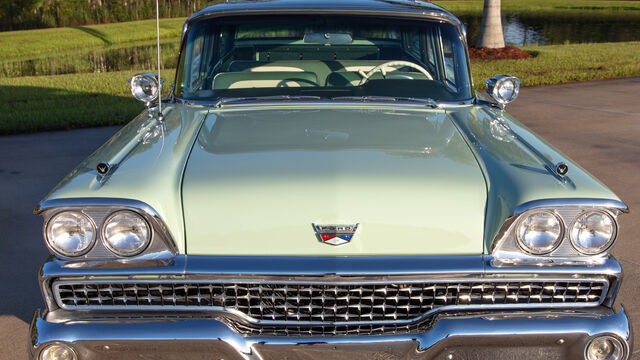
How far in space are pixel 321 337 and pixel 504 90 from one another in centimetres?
206

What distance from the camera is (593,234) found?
234 centimetres

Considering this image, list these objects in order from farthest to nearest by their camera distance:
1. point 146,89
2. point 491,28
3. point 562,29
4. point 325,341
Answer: point 562,29 → point 491,28 → point 146,89 → point 325,341

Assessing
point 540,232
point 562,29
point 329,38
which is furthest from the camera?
point 562,29

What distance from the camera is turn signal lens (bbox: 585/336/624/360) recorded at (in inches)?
90.4

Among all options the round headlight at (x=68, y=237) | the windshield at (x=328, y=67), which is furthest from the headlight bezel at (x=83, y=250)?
the windshield at (x=328, y=67)

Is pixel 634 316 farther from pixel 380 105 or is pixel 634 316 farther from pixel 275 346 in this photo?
pixel 275 346

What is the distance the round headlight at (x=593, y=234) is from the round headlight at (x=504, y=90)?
1.43 m

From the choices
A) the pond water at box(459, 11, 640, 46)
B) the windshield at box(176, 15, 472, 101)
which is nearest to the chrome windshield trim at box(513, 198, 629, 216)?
the windshield at box(176, 15, 472, 101)

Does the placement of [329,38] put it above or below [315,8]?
below

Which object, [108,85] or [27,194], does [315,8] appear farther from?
[108,85]

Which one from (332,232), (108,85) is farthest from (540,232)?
(108,85)

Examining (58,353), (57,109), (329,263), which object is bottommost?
(57,109)

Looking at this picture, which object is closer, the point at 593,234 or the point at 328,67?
the point at 593,234

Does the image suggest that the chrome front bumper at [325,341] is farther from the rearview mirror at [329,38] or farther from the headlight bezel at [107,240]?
the rearview mirror at [329,38]
